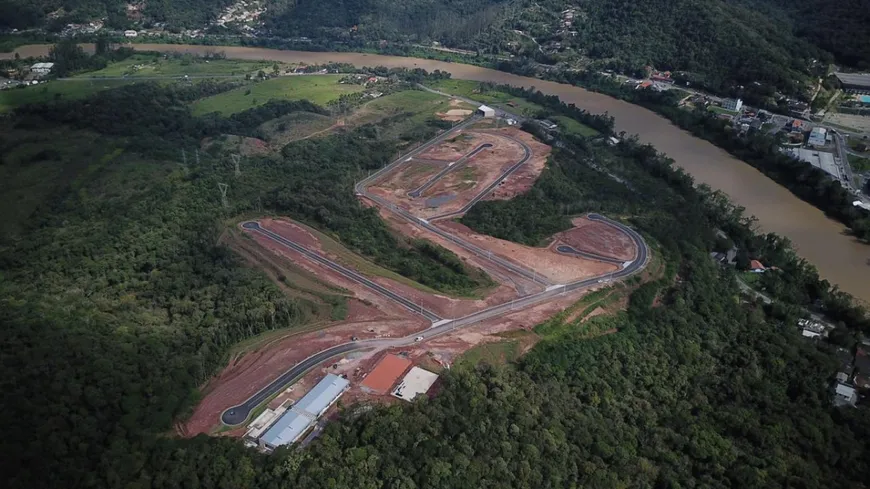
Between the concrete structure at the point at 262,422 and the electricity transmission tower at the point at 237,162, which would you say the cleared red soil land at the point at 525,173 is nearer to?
the electricity transmission tower at the point at 237,162

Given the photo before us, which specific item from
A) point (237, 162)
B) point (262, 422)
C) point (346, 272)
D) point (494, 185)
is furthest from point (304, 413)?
point (237, 162)

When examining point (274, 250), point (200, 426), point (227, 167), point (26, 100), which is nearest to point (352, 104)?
point (227, 167)

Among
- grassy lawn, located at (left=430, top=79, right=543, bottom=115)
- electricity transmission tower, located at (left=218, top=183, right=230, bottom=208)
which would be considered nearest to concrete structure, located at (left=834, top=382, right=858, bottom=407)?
electricity transmission tower, located at (left=218, top=183, right=230, bottom=208)

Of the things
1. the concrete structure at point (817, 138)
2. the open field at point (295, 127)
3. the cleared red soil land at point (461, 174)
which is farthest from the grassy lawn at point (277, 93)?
the concrete structure at point (817, 138)

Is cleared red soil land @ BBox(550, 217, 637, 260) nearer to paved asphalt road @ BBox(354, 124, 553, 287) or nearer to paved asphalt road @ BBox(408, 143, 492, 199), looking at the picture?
paved asphalt road @ BBox(354, 124, 553, 287)

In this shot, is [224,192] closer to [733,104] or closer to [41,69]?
[41,69]

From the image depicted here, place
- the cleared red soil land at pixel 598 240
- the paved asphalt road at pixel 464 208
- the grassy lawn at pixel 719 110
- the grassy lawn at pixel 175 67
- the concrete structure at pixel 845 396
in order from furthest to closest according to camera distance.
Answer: the grassy lawn at pixel 175 67, the grassy lawn at pixel 719 110, the cleared red soil land at pixel 598 240, the paved asphalt road at pixel 464 208, the concrete structure at pixel 845 396
